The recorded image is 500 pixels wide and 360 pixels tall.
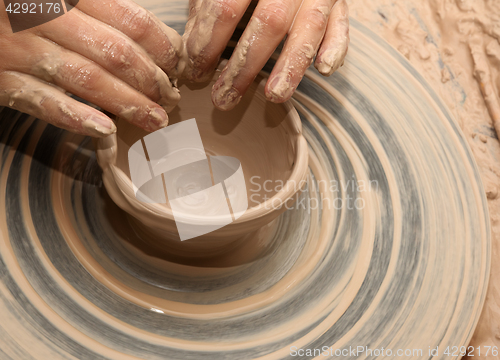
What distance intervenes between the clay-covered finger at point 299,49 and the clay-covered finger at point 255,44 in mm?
38

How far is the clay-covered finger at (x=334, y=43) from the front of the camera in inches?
42.8

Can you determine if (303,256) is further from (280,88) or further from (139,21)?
(139,21)

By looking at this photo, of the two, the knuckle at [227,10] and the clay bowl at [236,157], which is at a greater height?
the knuckle at [227,10]

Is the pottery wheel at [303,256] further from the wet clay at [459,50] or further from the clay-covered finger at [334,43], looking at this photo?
the wet clay at [459,50]

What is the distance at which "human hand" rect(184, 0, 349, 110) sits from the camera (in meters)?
1.06

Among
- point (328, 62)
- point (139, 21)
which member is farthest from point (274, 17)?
point (139, 21)

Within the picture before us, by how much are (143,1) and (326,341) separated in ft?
3.92

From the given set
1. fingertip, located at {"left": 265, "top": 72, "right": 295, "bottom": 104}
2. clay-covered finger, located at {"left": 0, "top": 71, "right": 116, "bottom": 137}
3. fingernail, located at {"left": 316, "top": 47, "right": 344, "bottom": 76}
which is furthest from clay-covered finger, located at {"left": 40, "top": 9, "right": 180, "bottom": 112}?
fingernail, located at {"left": 316, "top": 47, "right": 344, "bottom": 76}

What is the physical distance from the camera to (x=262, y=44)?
107cm

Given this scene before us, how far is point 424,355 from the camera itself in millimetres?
1046

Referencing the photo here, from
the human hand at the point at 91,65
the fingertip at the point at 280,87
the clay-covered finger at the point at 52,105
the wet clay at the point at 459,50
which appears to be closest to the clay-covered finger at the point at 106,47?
the human hand at the point at 91,65

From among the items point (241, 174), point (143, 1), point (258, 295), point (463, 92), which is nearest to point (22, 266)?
point (258, 295)

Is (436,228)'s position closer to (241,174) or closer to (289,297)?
(289,297)

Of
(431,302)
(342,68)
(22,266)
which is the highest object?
(342,68)
